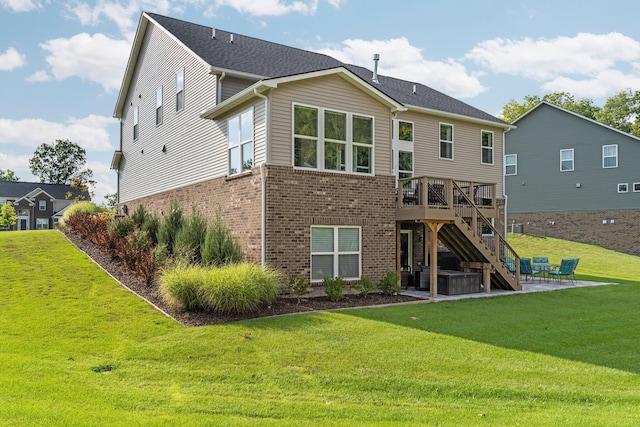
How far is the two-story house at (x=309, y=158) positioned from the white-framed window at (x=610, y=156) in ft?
39.3

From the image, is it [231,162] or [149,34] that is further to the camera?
[149,34]

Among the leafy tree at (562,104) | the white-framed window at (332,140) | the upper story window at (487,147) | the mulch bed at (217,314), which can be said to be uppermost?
the leafy tree at (562,104)

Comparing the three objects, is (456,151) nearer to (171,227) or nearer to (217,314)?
(171,227)

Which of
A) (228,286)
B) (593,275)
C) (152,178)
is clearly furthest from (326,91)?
(593,275)

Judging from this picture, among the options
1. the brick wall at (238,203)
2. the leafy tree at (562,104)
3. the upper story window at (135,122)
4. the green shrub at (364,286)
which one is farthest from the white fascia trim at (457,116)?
the leafy tree at (562,104)

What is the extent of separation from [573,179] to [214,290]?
26843mm

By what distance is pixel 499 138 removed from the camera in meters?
21.4

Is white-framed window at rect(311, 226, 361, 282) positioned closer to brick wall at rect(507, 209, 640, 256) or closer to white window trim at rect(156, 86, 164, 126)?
white window trim at rect(156, 86, 164, 126)

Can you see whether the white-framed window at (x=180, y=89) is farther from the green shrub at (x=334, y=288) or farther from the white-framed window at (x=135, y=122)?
the green shrub at (x=334, y=288)

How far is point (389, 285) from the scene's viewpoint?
42.9 ft

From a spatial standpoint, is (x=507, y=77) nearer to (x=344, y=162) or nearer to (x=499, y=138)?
(x=499, y=138)

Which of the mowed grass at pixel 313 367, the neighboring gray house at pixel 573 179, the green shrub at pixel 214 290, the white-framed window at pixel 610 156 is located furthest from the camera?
the white-framed window at pixel 610 156

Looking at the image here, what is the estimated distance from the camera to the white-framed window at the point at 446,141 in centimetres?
1953

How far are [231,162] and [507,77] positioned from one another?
18934 millimetres
